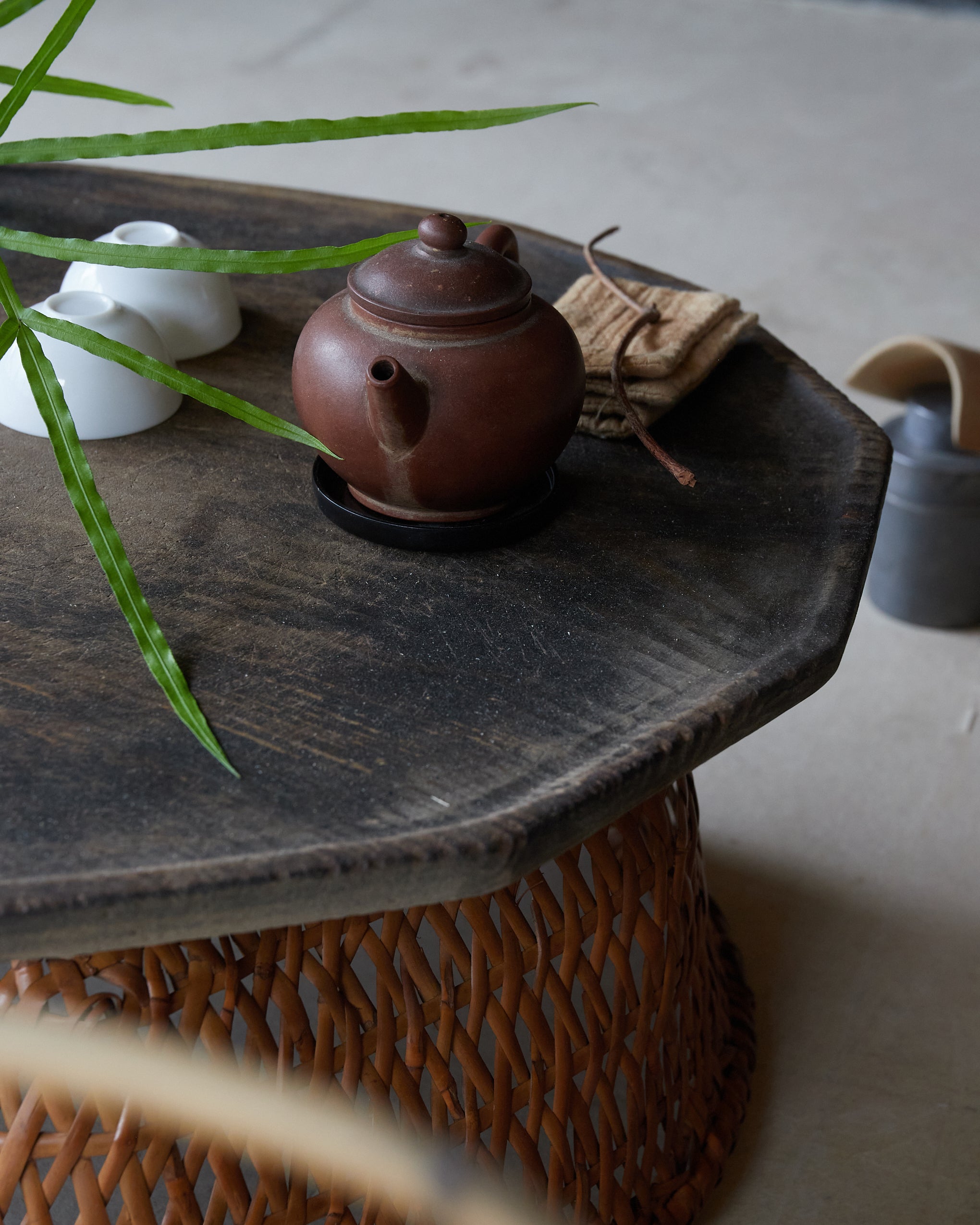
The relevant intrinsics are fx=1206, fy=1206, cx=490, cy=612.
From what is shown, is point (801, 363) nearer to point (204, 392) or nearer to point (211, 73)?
point (204, 392)

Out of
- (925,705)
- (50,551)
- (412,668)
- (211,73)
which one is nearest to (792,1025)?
(925,705)

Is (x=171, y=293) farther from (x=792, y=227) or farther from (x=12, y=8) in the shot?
(x=792, y=227)

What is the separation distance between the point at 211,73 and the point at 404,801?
3.42 m

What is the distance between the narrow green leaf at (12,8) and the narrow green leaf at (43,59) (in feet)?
0.06

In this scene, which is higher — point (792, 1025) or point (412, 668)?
point (412, 668)

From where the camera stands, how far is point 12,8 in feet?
2.39

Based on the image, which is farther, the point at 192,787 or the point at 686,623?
the point at 686,623

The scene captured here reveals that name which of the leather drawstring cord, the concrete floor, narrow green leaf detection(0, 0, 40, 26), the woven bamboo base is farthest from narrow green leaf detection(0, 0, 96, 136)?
the concrete floor

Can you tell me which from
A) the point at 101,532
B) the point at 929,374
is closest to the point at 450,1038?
the point at 101,532

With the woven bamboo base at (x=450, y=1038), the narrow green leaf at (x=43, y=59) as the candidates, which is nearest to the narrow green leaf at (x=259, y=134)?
the narrow green leaf at (x=43, y=59)

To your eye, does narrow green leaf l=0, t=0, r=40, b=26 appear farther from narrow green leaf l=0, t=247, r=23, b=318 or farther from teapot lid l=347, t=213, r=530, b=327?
teapot lid l=347, t=213, r=530, b=327

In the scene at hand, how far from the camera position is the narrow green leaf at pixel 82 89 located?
83 centimetres

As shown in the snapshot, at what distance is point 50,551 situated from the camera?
2.43ft

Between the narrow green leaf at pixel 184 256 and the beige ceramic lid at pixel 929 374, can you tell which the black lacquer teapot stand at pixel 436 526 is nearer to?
the narrow green leaf at pixel 184 256
